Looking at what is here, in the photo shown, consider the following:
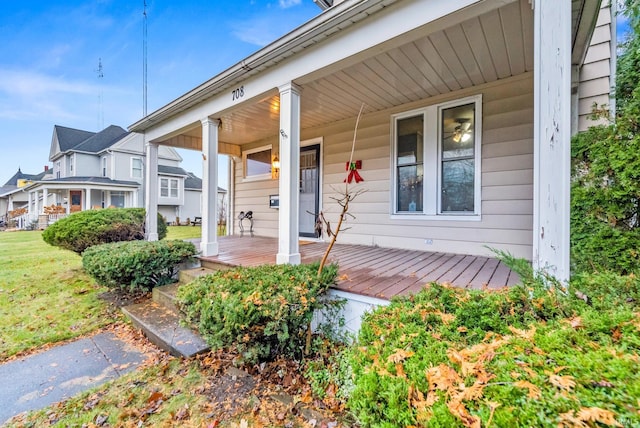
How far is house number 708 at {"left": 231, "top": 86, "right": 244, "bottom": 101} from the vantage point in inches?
159

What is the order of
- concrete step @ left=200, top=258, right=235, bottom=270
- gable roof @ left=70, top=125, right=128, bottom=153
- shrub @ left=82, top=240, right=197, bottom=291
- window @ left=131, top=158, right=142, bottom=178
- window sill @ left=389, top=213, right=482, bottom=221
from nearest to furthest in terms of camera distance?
shrub @ left=82, top=240, right=197, bottom=291
concrete step @ left=200, top=258, right=235, bottom=270
window sill @ left=389, top=213, right=482, bottom=221
gable roof @ left=70, top=125, right=128, bottom=153
window @ left=131, top=158, right=142, bottom=178

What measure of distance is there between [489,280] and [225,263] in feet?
10.5

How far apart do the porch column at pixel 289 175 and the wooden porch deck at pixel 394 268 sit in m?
0.54

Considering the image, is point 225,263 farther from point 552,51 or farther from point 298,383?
point 552,51

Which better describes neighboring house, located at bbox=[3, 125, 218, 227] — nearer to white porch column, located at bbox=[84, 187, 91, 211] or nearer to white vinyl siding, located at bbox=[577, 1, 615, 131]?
white porch column, located at bbox=[84, 187, 91, 211]

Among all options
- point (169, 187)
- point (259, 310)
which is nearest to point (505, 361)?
point (259, 310)

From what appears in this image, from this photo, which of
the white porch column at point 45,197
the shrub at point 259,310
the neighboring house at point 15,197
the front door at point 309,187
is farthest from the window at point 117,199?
the shrub at point 259,310

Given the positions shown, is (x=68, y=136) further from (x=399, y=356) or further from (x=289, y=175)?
(x=399, y=356)

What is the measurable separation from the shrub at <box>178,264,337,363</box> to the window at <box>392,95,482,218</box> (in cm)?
272

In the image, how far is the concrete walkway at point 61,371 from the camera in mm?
2117

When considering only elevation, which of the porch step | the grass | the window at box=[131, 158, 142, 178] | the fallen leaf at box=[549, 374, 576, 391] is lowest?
the grass

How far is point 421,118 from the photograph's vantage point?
15.5 feet

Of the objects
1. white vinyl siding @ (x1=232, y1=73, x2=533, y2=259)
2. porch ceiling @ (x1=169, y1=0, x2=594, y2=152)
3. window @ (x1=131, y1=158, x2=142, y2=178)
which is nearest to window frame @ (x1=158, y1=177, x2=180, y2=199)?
window @ (x1=131, y1=158, x2=142, y2=178)

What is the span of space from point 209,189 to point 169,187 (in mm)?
17639
